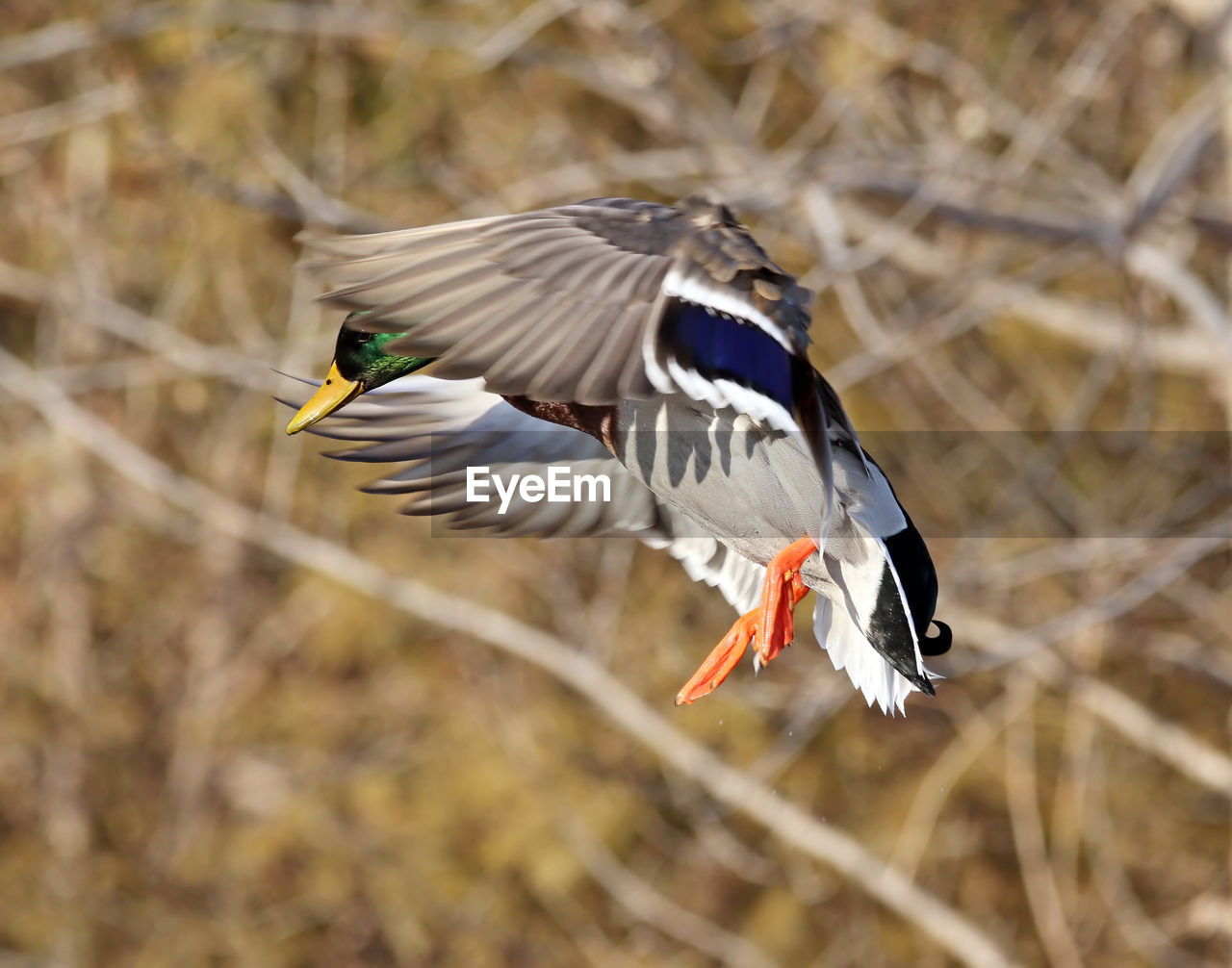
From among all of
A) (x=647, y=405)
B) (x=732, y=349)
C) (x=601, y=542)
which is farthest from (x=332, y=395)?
(x=601, y=542)

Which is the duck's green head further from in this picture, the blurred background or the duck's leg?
the blurred background

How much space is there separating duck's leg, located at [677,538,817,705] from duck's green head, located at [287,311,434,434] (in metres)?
0.58

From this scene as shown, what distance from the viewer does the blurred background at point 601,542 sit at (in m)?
5.00

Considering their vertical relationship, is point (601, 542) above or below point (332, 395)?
below

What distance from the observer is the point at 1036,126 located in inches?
206

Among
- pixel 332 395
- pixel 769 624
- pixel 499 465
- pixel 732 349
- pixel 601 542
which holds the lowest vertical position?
→ pixel 601 542

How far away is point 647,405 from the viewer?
2.03m

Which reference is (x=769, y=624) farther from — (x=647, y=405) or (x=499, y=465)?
(x=499, y=465)

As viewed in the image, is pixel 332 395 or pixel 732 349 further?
pixel 332 395

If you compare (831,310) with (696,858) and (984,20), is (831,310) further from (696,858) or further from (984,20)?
(696,858)

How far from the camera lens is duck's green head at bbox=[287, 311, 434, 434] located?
2.14 meters

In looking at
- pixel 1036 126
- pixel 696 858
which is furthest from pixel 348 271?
pixel 696 858

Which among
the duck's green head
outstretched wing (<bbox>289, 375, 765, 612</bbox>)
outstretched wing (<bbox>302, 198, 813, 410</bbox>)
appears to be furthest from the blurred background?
outstretched wing (<bbox>302, 198, 813, 410</bbox>)

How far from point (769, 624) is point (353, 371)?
690 millimetres
